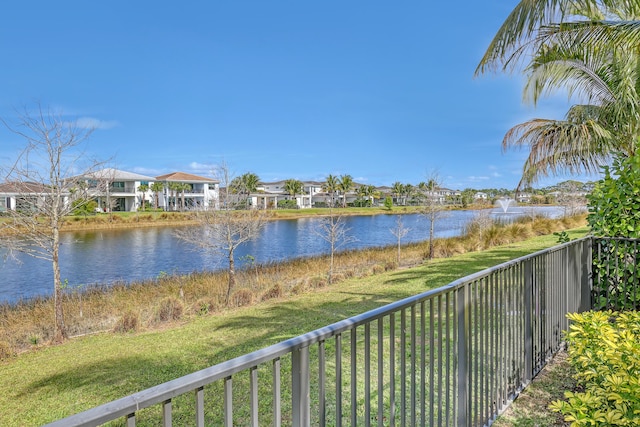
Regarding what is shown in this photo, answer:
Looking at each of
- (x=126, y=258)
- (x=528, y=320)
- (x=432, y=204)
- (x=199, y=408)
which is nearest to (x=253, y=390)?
(x=199, y=408)

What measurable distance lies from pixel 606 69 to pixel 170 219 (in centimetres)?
3799

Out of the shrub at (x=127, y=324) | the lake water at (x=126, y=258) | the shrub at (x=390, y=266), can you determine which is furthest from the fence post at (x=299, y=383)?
the lake water at (x=126, y=258)

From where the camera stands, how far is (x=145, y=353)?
5.60 m

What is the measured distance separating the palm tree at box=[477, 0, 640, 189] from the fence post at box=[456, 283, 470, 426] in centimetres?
475

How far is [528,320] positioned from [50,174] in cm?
853

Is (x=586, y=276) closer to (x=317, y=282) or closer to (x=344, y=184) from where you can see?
(x=317, y=282)

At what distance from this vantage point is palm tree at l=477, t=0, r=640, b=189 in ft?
19.3

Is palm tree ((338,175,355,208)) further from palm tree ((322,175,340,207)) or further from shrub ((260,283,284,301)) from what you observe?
shrub ((260,283,284,301))

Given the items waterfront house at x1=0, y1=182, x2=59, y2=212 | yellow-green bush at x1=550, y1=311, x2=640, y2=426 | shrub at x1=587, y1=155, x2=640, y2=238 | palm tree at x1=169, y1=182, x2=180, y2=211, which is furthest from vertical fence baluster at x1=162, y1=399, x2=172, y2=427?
palm tree at x1=169, y1=182, x2=180, y2=211

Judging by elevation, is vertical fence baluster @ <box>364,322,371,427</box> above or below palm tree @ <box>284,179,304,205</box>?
below

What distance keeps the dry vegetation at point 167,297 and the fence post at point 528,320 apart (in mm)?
6807

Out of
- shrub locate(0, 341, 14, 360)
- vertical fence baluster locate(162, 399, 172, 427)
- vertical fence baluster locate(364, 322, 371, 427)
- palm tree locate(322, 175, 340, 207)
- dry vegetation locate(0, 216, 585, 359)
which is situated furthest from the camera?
palm tree locate(322, 175, 340, 207)

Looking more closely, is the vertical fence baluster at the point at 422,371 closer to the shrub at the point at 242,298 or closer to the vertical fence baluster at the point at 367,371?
the vertical fence baluster at the point at 367,371

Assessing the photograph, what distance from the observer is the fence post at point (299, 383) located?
1.24 m
